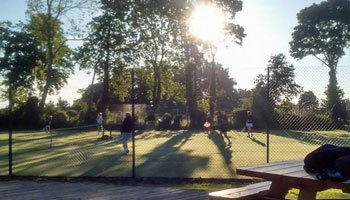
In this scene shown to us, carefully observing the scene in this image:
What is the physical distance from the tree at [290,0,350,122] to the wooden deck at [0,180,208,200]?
176 feet

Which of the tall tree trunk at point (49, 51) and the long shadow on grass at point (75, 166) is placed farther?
the tall tree trunk at point (49, 51)

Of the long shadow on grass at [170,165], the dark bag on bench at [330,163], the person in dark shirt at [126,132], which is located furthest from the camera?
the person in dark shirt at [126,132]

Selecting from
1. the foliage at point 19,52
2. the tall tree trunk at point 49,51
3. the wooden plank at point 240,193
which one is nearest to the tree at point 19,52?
the foliage at point 19,52

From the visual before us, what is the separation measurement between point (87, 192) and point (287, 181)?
510 centimetres

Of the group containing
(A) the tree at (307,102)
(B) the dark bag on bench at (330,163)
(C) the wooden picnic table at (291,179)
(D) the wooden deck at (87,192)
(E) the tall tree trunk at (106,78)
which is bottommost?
(D) the wooden deck at (87,192)

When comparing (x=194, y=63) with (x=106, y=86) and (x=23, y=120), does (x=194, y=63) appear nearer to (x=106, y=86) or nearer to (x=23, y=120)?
(x=106, y=86)

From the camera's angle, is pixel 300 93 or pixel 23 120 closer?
→ pixel 300 93

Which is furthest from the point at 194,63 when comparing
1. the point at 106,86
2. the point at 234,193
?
the point at 234,193

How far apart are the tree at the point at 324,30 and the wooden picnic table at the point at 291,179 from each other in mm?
56143

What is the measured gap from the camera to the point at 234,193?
649 cm

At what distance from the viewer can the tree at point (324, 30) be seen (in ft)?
199

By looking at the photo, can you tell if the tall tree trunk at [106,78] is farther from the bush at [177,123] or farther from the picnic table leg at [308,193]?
the picnic table leg at [308,193]

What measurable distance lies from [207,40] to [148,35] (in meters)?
7.50

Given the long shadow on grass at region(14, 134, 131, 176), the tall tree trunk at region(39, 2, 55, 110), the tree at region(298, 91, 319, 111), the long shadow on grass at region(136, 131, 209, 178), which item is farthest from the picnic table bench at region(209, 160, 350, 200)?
the tall tree trunk at region(39, 2, 55, 110)
